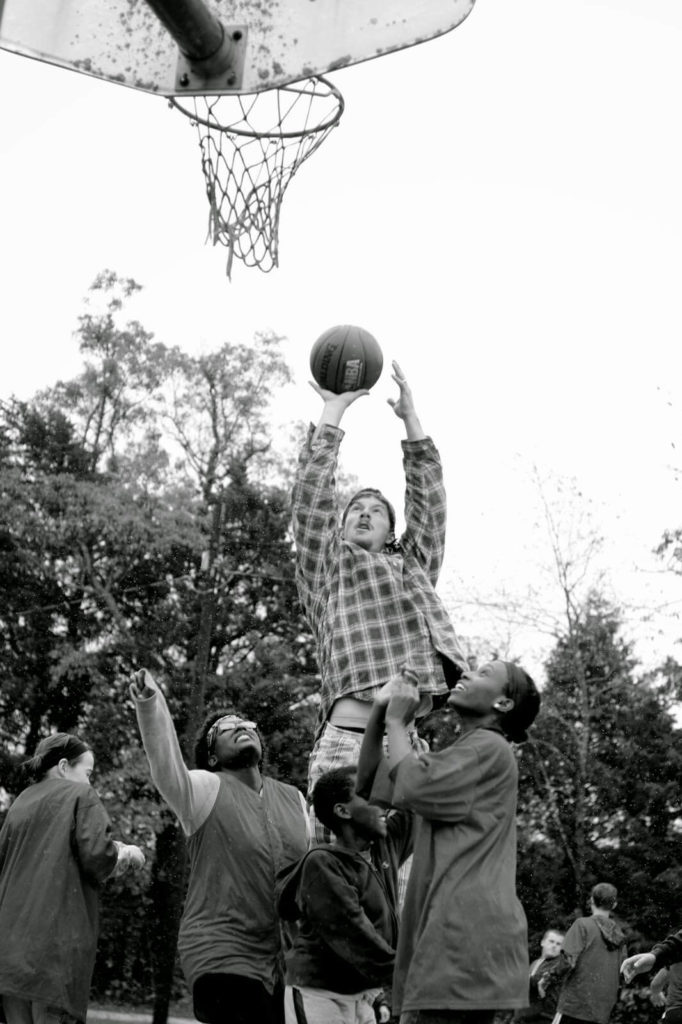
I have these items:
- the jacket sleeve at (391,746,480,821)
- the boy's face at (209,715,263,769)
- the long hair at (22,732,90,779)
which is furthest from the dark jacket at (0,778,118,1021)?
the jacket sleeve at (391,746,480,821)

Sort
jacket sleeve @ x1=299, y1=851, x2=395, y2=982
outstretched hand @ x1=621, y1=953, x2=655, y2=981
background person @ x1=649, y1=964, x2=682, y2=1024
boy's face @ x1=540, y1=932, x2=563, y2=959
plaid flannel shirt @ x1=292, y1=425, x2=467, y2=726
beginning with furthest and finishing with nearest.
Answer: boy's face @ x1=540, y1=932, x2=563, y2=959
background person @ x1=649, y1=964, x2=682, y2=1024
outstretched hand @ x1=621, y1=953, x2=655, y2=981
plaid flannel shirt @ x1=292, y1=425, x2=467, y2=726
jacket sleeve @ x1=299, y1=851, x2=395, y2=982

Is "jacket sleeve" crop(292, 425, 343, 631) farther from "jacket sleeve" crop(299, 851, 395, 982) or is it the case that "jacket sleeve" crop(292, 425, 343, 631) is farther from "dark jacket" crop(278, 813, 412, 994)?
"jacket sleeve" crop(299, 851, 395, 982)

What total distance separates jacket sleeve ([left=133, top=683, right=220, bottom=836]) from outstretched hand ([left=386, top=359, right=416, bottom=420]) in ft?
6.67

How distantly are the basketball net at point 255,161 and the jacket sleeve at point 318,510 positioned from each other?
3.90 ft

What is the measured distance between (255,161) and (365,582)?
2.41 meters

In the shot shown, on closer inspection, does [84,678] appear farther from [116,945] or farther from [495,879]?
[495,879]

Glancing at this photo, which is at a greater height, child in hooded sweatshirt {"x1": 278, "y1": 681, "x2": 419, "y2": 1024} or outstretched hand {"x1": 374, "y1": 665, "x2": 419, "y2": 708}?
outstretched hand {"x1": 374, "y1": 665, "x2": 419, "y2": 708}

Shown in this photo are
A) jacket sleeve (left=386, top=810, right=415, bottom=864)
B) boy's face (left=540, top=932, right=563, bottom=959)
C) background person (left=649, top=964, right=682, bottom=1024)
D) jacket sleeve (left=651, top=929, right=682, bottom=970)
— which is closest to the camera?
jacket sleeve (left=386, top=810, right=415, bottom=864)

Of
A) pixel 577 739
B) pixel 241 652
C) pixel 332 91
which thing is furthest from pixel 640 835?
pixel 332 91

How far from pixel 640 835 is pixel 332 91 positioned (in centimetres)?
1817

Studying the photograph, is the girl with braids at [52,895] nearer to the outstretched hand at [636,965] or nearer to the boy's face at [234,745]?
the boy's face at [234,745]

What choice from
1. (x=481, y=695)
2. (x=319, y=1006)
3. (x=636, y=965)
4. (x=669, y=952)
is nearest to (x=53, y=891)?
(x=319, y=1006)

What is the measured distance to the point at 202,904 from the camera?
4.84 meters

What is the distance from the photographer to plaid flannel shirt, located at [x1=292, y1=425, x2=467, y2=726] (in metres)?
5.73
